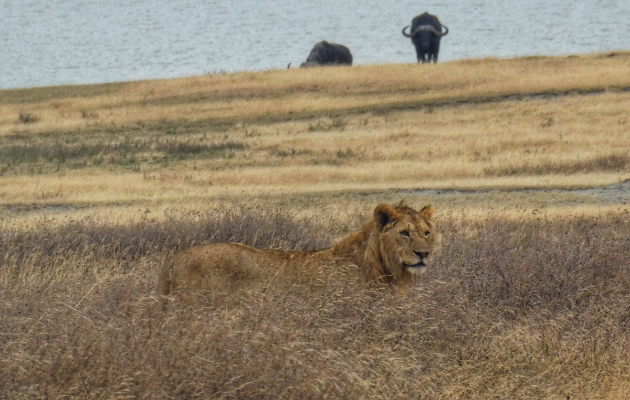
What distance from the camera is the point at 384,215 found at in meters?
8.08

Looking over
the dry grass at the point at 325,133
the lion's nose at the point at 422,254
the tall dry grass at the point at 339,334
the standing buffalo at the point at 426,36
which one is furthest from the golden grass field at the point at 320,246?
the standing buffalo at the point at 426,36

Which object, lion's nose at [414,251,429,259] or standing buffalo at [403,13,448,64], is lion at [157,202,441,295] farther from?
standing buffalo at [403,13,448,64]

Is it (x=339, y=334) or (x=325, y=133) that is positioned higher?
(x=339, y=334)

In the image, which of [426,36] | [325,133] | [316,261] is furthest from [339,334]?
[426,36]

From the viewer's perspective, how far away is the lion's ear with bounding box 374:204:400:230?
7.98 meters

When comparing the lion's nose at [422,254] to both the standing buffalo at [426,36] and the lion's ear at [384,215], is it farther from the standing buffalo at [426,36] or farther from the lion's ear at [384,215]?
the standing buffalo at [426,36]

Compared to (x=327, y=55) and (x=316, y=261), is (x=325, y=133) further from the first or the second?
(x=316, y=261)

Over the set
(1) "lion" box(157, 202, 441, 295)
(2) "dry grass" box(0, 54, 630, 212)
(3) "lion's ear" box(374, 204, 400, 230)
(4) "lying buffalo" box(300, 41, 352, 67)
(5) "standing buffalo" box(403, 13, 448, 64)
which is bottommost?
(2) "dry grass" box(0, 54, 630, 212)

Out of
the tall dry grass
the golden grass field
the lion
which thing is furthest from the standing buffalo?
the lion

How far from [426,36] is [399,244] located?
48068 mm

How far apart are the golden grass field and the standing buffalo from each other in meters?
20.2

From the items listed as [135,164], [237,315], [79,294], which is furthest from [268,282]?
[135,164]

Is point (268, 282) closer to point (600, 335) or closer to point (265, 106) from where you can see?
point (600, 335)

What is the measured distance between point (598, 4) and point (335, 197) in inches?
2545
